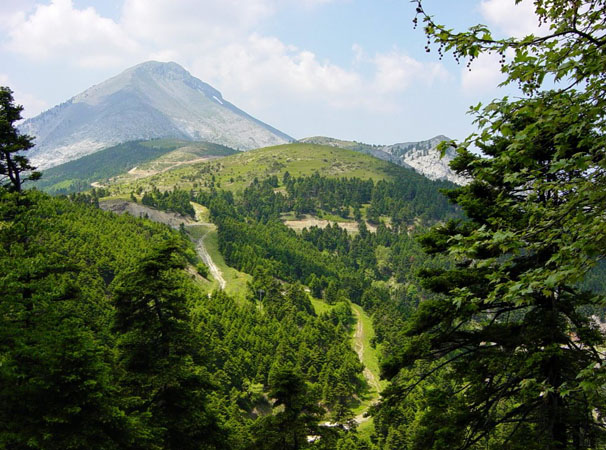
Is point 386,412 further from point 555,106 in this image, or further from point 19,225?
point 19,225

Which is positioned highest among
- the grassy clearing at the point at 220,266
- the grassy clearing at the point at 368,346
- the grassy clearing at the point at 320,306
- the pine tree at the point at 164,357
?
the pine tree at the point at 164,357

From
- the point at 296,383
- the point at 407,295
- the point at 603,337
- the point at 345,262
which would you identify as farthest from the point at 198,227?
the point at 603,337

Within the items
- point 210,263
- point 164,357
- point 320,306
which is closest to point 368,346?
point 320,306

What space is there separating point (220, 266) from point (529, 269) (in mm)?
131143

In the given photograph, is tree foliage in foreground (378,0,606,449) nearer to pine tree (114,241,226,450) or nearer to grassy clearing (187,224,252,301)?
pine tree (114,241,226,450)

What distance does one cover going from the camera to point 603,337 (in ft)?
32.1

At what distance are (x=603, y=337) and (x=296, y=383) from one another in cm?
1373

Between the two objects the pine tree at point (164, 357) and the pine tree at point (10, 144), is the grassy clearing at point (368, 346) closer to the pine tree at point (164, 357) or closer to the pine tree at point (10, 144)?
the pine tree at point (164, 357)

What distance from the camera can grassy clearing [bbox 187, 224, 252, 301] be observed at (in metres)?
113

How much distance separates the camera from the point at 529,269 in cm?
659

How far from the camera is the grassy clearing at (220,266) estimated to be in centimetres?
11331

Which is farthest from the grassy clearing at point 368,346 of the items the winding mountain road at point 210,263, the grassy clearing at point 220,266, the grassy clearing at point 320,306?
the winding mountain road at point 210,263

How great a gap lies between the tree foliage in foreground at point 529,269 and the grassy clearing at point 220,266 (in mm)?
98400

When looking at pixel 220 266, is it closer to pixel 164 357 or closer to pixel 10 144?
pixel 10 144
